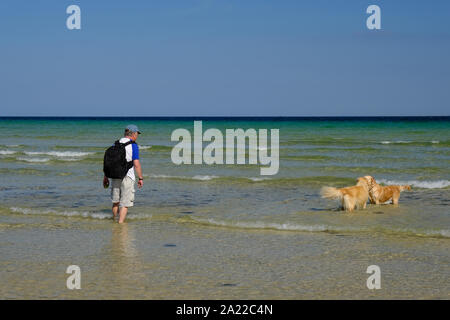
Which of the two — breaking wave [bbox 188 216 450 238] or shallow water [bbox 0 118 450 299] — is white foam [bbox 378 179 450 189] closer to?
shallow water [bbox 0 118 450 299]

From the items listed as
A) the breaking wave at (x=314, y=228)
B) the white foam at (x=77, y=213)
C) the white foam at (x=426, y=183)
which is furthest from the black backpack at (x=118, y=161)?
the white foam at (x=426, y=183)

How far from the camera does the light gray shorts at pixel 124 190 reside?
9.41 metres

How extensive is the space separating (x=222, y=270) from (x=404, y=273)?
2040 millimetres

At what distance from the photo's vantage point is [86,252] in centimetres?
738

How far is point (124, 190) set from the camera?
9414mm

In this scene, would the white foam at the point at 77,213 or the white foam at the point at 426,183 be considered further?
the white foam at the point at 426,183

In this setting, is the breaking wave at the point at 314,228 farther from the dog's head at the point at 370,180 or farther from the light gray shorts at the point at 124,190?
the dog's head at the point at 370,180

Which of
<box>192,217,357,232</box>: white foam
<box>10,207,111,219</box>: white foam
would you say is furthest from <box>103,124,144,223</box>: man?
<box>192,217,357,232</box>: white foam

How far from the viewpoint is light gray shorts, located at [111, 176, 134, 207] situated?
941 cm

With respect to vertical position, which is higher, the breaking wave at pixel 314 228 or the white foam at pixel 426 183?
the white foam at pixel 426 183

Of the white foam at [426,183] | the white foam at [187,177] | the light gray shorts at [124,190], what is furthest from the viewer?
the white foam at [187,177]
